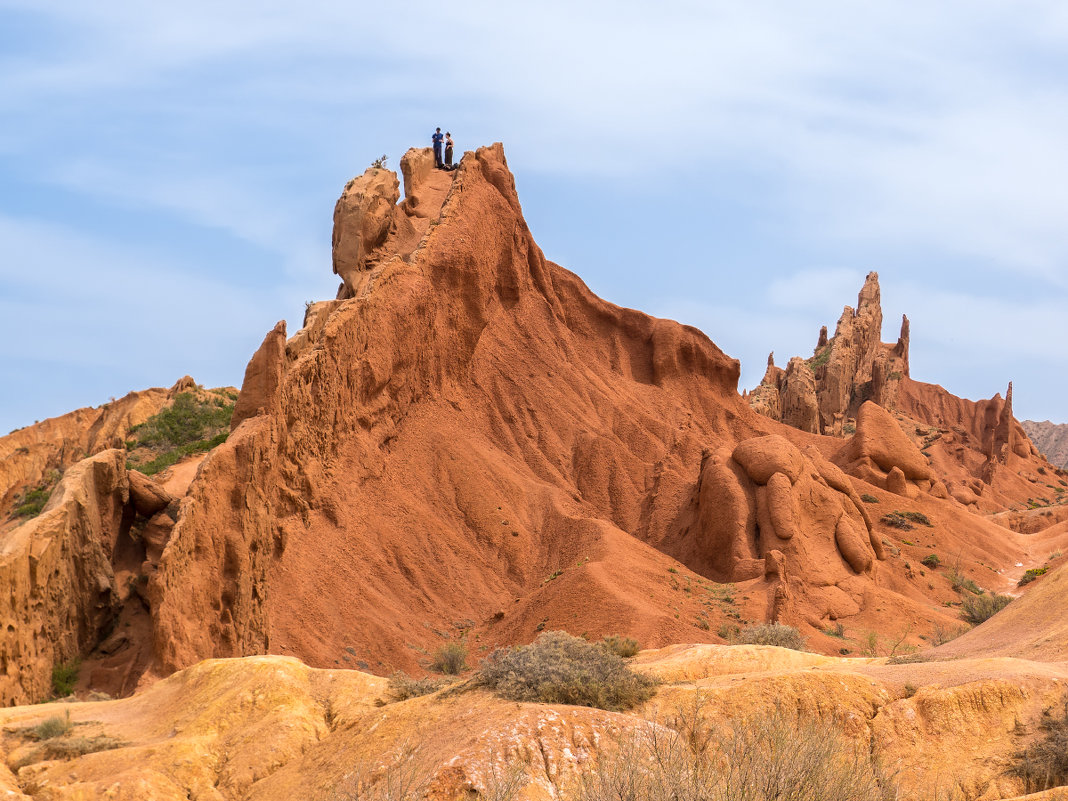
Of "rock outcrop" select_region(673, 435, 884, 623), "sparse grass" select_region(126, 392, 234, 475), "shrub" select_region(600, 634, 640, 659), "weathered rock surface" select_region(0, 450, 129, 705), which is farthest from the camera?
"sparse grass" select_region(126, 392, 234, 475)

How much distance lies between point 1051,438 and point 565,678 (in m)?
148

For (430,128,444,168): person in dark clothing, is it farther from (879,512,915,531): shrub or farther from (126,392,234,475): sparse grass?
(879,512,915,531): shrub

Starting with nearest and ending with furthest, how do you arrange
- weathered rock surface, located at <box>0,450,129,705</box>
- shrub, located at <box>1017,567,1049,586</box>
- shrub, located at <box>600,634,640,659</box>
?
Answer: 1. shrub, located at <box>600,634,640,659</box>
2. weathered rock surface, located at <box>0,450,129,705</box>
3. shrub, located at <box>1017,567,1049,586</box>

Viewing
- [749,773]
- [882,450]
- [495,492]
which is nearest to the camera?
[749,773]

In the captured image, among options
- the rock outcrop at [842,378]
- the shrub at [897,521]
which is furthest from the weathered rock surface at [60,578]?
the rock outcrop at [842,378]

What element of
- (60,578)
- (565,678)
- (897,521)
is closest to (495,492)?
(60,578)

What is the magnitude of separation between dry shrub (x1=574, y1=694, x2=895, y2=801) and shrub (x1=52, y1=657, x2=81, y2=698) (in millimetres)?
A: 13327

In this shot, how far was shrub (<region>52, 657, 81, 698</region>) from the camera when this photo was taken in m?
21.1

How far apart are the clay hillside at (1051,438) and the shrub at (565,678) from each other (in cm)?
13585

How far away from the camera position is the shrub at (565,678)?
1348cm

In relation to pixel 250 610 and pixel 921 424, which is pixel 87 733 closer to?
pixel 250 610

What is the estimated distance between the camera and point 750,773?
30.8ft

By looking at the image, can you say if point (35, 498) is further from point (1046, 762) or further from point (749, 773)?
point (1046, 762)

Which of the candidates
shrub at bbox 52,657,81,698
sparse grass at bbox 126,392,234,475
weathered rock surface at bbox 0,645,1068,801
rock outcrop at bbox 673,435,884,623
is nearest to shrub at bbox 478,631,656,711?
weathered rock surface at bbox 0,645,1068,801
